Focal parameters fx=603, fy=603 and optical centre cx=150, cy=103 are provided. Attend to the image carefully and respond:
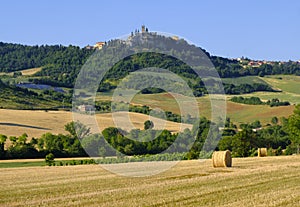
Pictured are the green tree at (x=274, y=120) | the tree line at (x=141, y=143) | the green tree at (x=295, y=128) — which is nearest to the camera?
the tree line at (x=141, y=143)

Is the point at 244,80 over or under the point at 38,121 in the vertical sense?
over

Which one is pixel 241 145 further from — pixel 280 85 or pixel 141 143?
pixel 280 85

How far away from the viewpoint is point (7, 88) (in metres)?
134

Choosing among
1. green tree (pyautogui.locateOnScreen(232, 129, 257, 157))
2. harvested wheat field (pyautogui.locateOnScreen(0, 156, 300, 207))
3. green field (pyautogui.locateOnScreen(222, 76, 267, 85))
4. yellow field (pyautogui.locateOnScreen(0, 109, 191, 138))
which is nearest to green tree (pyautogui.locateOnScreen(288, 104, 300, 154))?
green tree (pyautogui.locateOnScreen(232, 129, 257, 157))

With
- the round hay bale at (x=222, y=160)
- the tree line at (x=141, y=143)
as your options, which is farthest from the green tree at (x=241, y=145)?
the round hay bale at (x=222, y=160)

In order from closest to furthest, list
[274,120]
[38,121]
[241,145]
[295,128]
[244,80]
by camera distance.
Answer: [295,128], [241,145], [38,121], [274,120], [244,80]

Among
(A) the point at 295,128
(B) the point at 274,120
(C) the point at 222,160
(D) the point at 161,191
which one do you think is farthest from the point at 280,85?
(D) the point at 161,191

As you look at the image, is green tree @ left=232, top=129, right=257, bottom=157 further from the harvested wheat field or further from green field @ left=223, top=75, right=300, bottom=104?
green field @ left=223, top=75, right=300, bottom=104

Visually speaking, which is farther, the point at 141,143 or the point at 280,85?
Answer: the point at 280,85

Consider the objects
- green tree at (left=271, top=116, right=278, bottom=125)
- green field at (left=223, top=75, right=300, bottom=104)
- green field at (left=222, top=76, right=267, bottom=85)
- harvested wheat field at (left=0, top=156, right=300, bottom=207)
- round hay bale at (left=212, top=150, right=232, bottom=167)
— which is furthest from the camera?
green field at (left=222, top=76, right=267, bottom=85)

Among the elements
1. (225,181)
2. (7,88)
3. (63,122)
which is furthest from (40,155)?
(7,88)

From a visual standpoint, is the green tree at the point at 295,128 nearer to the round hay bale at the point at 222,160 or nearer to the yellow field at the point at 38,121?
the yellow field at the point at 38,121

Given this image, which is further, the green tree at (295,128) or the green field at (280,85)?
the green field at (280,85)

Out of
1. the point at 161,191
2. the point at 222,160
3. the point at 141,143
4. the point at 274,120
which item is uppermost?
the point at 274,120
